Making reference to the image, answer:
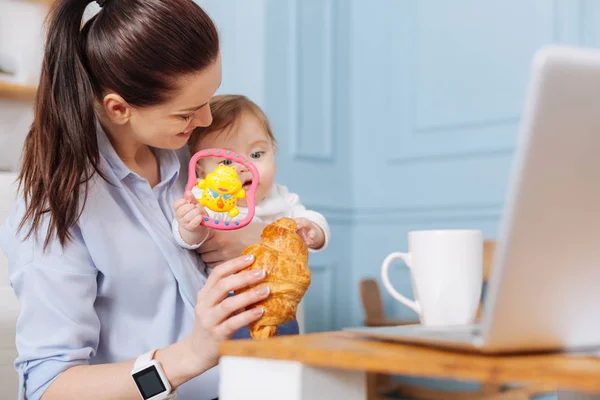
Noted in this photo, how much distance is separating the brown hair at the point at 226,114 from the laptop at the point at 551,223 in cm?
104

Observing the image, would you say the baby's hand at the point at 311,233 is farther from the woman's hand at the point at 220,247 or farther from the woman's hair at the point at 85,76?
the woman's hair at the point at 85,76

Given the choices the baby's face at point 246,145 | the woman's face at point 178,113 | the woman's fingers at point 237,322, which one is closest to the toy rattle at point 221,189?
the woman's face at point 178,113

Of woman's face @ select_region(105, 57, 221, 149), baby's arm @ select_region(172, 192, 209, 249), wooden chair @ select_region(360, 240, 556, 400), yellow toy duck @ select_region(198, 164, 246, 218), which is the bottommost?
wooden chair @ select_region(360, 240, 556, 400)

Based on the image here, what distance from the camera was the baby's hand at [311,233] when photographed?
1.26 m

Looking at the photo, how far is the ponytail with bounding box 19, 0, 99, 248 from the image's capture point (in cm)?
113

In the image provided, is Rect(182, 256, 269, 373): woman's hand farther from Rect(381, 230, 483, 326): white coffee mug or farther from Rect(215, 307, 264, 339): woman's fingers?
Rect(381, 230, 483, 326): white coffee mug

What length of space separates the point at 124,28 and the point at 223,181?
0.32m

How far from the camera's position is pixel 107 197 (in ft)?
4.06

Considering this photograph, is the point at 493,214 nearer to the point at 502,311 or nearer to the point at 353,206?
the point at 353,206

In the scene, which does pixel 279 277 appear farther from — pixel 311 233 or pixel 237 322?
pixel 311 233

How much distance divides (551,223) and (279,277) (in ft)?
1.33

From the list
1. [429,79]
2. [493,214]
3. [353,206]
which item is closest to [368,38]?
[429,79]

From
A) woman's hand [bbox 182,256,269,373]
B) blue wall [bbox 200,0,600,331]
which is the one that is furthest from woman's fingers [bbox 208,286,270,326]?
blue wall [bbox 200,0,600,331]

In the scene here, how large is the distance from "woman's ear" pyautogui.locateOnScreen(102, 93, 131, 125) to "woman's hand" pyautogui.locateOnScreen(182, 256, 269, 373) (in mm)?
460
